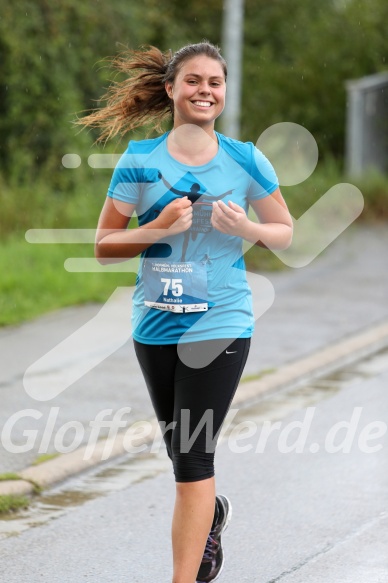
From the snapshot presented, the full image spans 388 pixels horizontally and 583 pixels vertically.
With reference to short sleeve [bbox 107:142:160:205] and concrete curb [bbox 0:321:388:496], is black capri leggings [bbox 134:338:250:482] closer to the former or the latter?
short sleeve [bbox 107:142:160:205]

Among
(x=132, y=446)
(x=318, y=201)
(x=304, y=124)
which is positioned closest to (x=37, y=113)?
(x=318, y=201)

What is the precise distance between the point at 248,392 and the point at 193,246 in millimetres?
4145

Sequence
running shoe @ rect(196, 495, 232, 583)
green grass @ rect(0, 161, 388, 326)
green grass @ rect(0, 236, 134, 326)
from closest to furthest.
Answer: running shoe @ rect(196, 495, 232, 583)
green grass @ rect(0, 236, 134, 326)
green grass @ rect(0, 161, 388, 326)

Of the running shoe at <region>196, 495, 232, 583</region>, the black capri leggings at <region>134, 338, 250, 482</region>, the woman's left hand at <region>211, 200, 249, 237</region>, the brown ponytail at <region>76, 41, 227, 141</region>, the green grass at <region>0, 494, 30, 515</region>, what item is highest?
the brown ponytail at <region>76, 41, 227, 141</region>

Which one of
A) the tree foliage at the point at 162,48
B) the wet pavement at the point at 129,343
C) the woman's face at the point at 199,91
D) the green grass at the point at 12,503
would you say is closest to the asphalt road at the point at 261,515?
the green grass at the point at 12,503

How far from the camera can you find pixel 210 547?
14.5ft

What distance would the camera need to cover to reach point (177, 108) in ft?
13.9

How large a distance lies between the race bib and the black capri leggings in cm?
13

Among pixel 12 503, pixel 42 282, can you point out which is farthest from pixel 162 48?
pixel 12 503

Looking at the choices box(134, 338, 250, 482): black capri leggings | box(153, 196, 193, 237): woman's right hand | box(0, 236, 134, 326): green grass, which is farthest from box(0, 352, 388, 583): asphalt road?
box(0, 236, 134, 326): green grass

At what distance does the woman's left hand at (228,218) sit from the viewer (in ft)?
13.1

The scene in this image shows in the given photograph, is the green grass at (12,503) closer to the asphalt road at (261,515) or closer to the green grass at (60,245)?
the asphalt road at (261,515)

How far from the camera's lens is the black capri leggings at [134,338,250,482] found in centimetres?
415

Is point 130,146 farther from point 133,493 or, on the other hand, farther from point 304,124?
point 304,124
